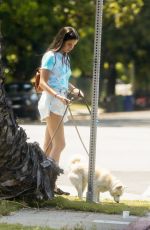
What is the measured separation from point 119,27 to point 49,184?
41989 millimetres

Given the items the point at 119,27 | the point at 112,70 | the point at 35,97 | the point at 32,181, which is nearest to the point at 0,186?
the point at 32,181

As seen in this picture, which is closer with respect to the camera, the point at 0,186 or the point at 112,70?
the point at 0,186

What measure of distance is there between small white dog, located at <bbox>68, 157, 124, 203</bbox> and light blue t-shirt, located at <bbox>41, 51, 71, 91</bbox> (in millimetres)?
954

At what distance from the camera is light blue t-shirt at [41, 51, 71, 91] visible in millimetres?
8906

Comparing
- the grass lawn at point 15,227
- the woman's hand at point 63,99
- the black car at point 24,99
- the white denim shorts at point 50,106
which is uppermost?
the woman's hand at point 63,99

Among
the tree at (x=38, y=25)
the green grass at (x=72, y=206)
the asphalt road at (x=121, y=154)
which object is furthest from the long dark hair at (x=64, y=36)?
the tree at (x=38, y=25)

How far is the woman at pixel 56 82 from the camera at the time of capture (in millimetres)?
8836

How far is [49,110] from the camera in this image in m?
8.95

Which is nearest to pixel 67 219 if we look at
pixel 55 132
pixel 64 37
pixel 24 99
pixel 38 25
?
pixel 55 132

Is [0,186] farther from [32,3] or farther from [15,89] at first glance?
[32,3]

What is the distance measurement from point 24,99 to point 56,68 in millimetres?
23641

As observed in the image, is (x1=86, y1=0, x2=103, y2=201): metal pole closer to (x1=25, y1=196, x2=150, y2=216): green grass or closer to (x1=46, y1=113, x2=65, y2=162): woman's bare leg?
(x1=25, y1=196, x2=150, y2=216): green grass

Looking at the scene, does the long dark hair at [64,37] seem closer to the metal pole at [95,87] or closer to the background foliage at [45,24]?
the metal pole at [95,87]

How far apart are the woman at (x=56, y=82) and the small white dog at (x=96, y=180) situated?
0.26 meters
